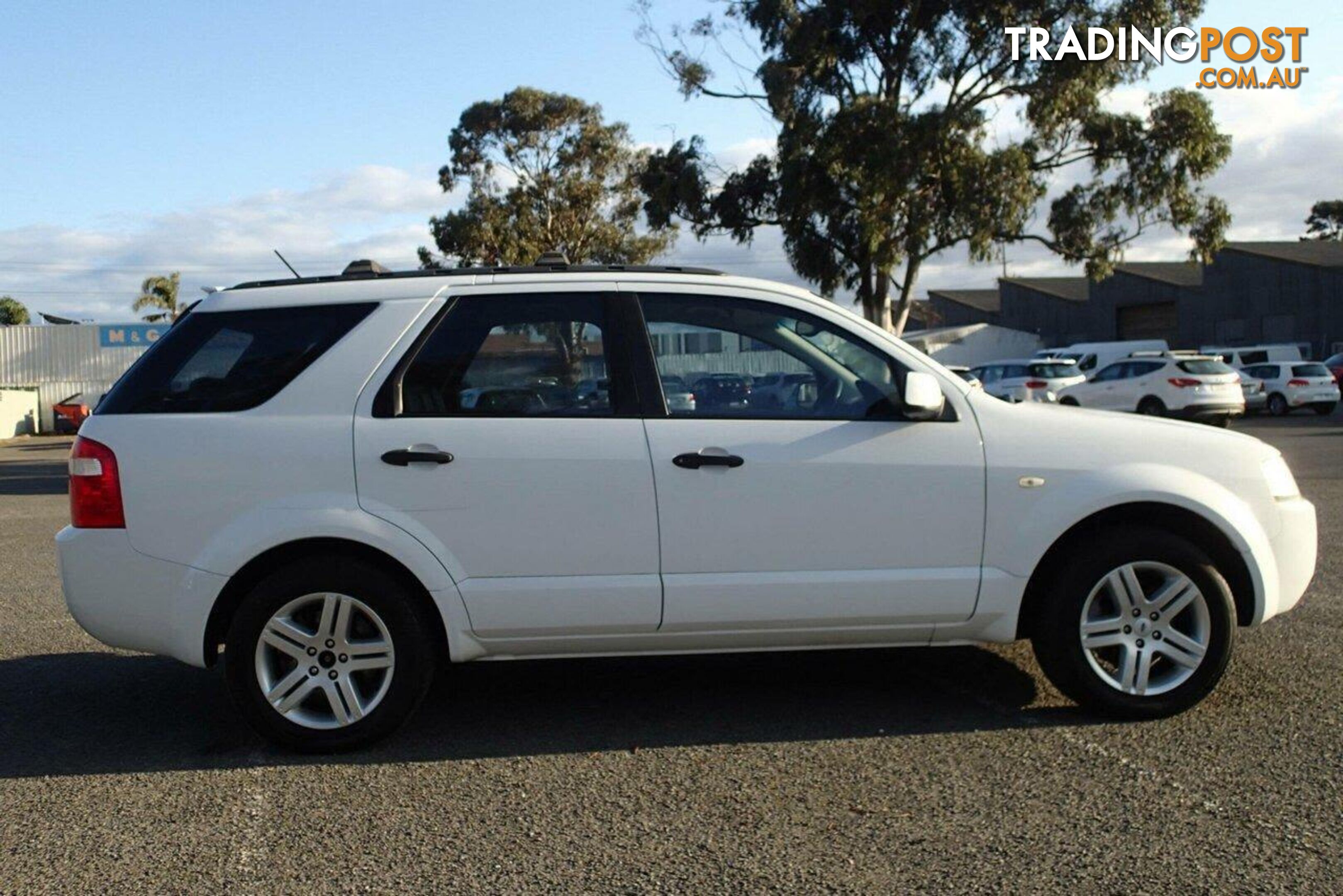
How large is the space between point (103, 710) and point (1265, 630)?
5.61m

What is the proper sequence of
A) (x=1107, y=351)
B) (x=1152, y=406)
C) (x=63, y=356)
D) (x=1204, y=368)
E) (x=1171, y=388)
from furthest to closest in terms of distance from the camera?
(x=63, y=356) → (x=1107, y=351) → (x=1152, y=406) → (x=1204, y=368) → (x=1171, y=388)

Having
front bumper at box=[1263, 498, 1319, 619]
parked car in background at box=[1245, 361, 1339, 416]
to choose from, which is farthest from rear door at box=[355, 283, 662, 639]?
parked car in background at box=[1245, 361, 1339, 416]

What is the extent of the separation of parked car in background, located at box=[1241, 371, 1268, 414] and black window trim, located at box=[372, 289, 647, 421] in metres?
29.8

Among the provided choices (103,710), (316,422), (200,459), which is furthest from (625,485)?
(103,710)

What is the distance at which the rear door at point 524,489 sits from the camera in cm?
475

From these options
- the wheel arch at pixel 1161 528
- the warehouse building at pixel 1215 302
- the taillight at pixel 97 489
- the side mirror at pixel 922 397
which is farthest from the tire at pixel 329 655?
the warehouse building at pixel 1215 302

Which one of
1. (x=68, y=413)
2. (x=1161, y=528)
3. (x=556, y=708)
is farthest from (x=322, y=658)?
(x=68, y=413)

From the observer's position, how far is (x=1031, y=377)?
30500 millimetres

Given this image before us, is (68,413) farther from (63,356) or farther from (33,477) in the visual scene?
(33,477)

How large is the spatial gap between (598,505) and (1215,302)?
2271 inches

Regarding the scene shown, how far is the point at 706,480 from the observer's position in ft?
15.7

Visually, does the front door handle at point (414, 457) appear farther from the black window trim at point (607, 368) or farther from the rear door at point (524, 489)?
the black window trim at point (607, 368)

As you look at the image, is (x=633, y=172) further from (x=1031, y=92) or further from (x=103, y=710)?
(x=103, y=710)

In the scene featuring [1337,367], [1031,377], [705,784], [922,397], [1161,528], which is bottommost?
[705,784]
